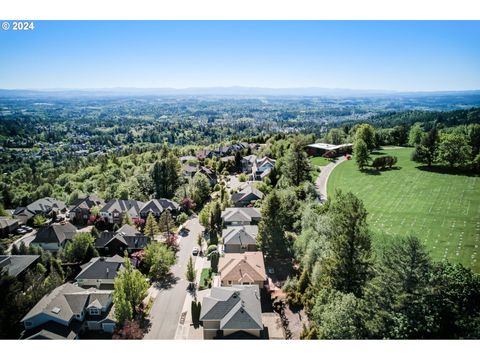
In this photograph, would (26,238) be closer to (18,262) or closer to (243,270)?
(18,262)

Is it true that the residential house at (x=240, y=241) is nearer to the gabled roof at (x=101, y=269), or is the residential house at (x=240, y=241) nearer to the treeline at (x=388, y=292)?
the gabled roof at (x=101, y=269)

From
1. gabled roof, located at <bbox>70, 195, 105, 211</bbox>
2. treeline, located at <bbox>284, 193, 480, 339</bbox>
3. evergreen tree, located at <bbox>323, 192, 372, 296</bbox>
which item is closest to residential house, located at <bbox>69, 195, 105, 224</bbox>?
gabled roof, located at <bbox>70, 195, 105, 211</bbox>

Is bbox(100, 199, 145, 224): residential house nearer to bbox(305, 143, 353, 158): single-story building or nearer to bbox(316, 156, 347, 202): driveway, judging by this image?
bbox(316, 156, 347, 202): driveway

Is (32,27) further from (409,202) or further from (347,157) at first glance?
(347,157)

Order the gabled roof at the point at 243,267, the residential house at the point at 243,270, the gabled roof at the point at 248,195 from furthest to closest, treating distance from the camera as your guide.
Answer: the gabled roof at the point at 248,195 < the gabled roof at the point at 243,267 < the residential house at the point at 243,270

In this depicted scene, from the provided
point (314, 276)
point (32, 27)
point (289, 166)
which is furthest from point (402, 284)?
point (289, 166)

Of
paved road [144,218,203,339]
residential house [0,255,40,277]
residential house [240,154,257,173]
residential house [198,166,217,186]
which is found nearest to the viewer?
paved road [144,218,203,339]

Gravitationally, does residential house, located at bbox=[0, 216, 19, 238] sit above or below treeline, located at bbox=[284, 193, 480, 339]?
below

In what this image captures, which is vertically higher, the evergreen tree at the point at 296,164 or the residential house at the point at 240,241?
the evergreen tree at the point at 296,164

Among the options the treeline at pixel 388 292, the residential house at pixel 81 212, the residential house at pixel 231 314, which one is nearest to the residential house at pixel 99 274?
the residential house at pixel 231 314
